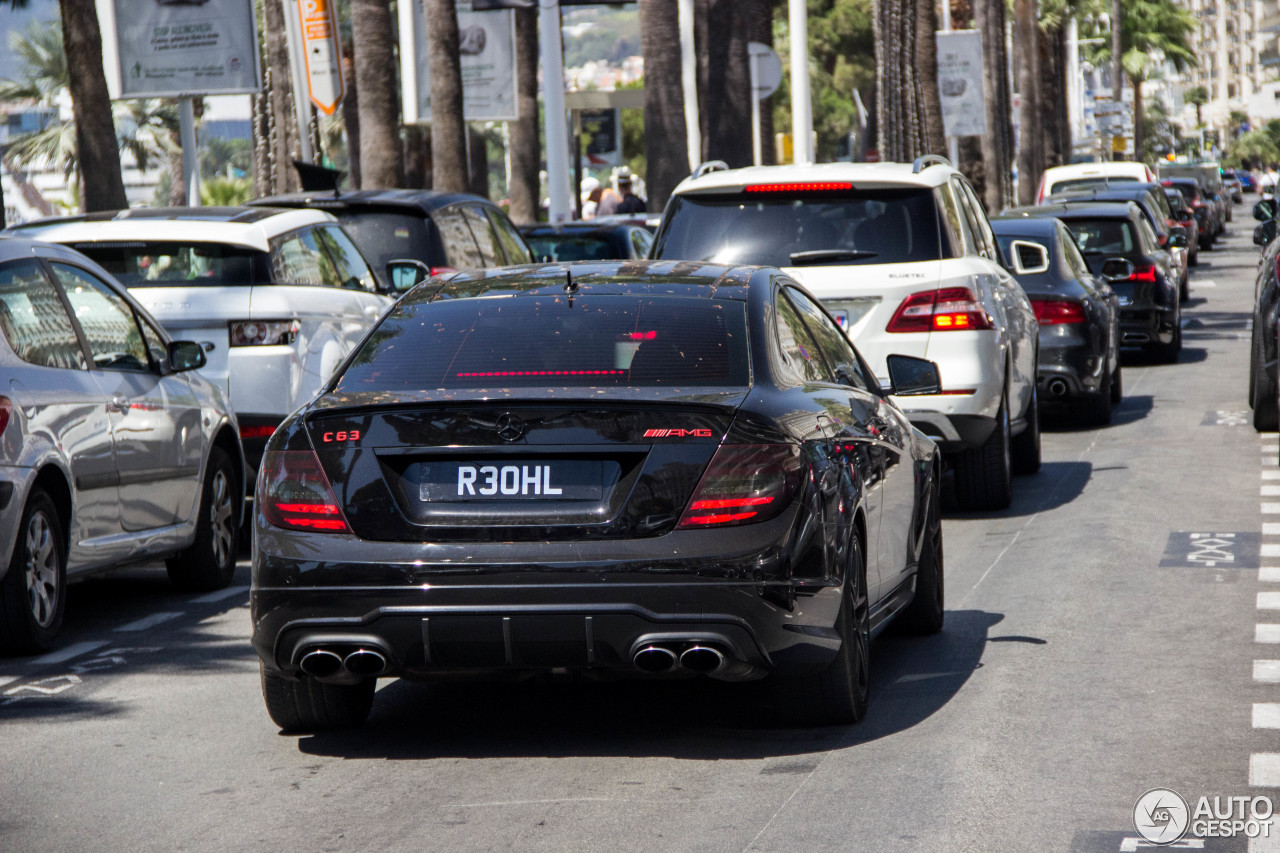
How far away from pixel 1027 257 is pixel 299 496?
382 inches

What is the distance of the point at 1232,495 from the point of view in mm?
11586

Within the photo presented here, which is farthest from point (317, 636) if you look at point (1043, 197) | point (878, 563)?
point (1043, 197)

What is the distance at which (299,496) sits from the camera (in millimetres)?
5852

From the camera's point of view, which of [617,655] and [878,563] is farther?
[878,563]

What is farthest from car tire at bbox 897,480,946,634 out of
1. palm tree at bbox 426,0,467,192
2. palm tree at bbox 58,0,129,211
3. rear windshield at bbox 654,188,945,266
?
palm tree at bbox 426,0,467,192

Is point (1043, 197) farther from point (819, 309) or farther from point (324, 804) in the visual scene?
point (324, 804)

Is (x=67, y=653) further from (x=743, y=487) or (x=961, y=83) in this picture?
(x=961, y=83)

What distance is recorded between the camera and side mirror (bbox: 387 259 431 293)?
11984 millimetres

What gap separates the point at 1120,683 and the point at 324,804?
2.88 meters

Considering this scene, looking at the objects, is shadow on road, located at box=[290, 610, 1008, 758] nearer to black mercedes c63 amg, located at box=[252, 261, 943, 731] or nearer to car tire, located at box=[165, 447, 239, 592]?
black mercedes c63 amg, located at box=[252, 261, 943, 731]

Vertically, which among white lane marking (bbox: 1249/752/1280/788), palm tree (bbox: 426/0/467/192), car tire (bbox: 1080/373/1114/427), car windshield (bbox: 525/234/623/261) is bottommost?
car tire (bbox: 1080/373/1114/427)

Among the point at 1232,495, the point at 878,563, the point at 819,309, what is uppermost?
the point at 819,309

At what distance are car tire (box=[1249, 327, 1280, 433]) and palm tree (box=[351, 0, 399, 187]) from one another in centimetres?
1075

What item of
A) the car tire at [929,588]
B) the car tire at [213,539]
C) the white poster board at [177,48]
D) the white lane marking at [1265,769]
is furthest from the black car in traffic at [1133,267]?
the white lane marking at [1265,769]
